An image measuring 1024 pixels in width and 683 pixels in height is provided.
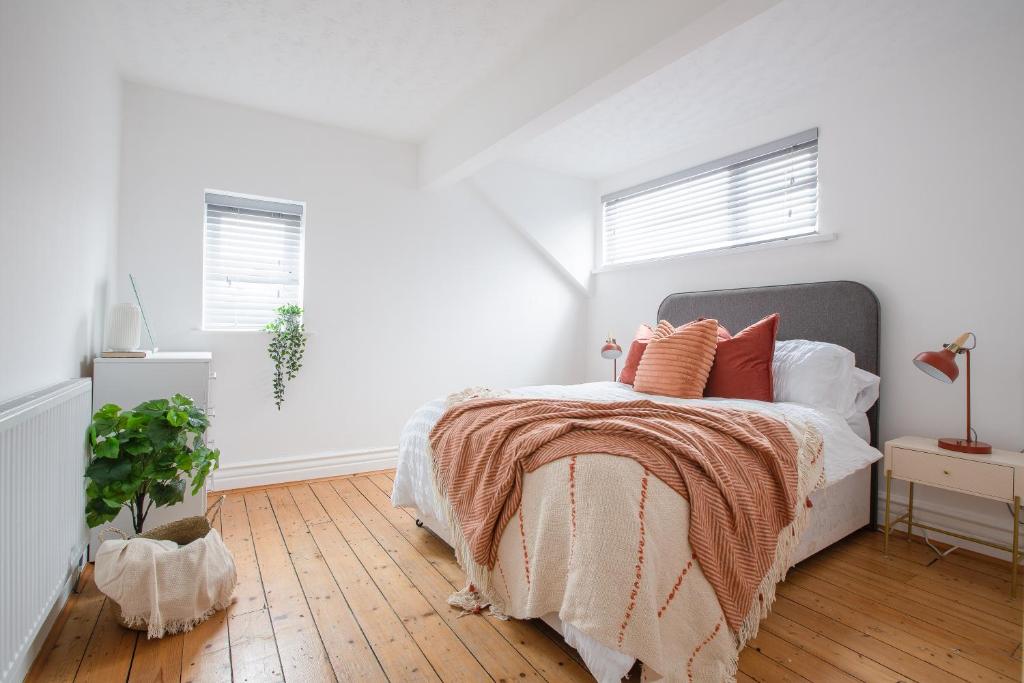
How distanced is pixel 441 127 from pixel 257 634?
10.0 ft

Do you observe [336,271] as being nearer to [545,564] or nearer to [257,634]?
[257,634]

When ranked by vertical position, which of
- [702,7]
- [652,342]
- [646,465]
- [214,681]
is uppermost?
[702,7]

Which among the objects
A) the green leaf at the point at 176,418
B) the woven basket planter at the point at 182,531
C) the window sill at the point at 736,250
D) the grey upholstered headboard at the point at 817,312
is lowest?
the woven basket planter at the point at 182,531

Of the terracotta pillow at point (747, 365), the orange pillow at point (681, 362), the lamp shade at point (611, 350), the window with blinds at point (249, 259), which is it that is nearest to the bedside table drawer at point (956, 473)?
the terracotta pillow at point (747, 365)

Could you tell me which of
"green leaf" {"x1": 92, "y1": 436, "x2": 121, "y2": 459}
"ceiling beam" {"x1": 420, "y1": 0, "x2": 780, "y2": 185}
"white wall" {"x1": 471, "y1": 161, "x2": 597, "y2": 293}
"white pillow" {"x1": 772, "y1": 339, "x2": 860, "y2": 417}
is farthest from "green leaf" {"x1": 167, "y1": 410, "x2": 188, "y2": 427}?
"white wall" {"x1": 471, "y1": 161, "x2": 597, "y2": 293}

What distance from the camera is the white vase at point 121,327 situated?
2.41m

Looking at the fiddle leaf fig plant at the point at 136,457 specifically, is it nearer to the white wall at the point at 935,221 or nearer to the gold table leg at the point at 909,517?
the gold table leg at the point at 909,517

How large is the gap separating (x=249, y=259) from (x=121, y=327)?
1178 millimetres

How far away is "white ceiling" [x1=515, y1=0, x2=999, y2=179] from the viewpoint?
2316 millimetres

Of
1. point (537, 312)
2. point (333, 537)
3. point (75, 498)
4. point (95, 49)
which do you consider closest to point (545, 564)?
point (333, 537)

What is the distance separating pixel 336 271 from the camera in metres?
3.67

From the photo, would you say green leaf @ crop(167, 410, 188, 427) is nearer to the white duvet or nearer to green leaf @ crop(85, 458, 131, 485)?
green leaf @ crop(85, 458, 131, 485)

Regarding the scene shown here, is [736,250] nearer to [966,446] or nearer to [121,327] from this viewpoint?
[966,446]

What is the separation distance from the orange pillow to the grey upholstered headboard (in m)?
0.55
